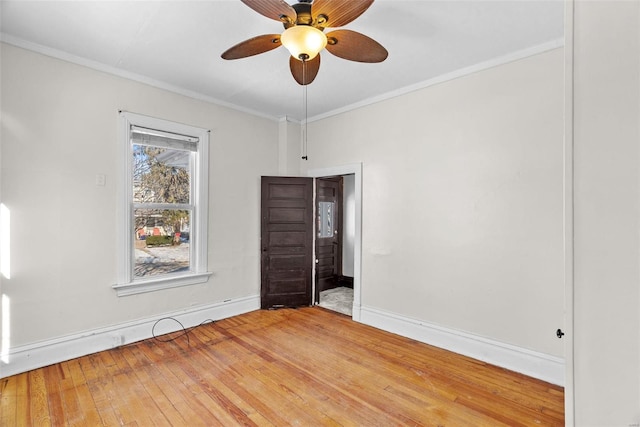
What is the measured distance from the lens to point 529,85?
2709 mm

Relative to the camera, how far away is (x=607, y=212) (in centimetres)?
78

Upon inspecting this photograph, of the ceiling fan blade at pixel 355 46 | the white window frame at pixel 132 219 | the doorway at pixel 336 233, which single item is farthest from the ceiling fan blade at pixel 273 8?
the doorway at pixel 336 233

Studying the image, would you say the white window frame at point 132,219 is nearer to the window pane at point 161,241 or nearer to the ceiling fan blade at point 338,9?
the window pane at point 161,241

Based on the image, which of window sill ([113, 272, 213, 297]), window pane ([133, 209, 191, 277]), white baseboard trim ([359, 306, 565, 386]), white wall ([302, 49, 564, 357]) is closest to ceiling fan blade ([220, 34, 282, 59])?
white wall ([302, 49, 564, 357])

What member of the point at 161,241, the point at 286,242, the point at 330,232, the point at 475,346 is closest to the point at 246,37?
the point at 161,241

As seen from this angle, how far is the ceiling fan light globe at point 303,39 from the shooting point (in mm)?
1876

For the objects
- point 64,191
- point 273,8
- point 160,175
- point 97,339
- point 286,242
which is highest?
point 273,8

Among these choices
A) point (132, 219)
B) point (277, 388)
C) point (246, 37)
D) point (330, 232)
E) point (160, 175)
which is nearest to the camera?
point (277, 388)

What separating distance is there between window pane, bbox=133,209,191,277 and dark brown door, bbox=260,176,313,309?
1.08 metres

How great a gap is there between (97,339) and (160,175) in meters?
1.82

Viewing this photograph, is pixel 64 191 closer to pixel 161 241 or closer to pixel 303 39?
pixel 161 241

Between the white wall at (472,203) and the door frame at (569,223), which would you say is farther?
the white wall at (472,203)

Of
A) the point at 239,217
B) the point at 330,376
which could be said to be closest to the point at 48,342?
the point at 239,217

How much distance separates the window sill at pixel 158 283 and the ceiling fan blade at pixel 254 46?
2542 millimetres
